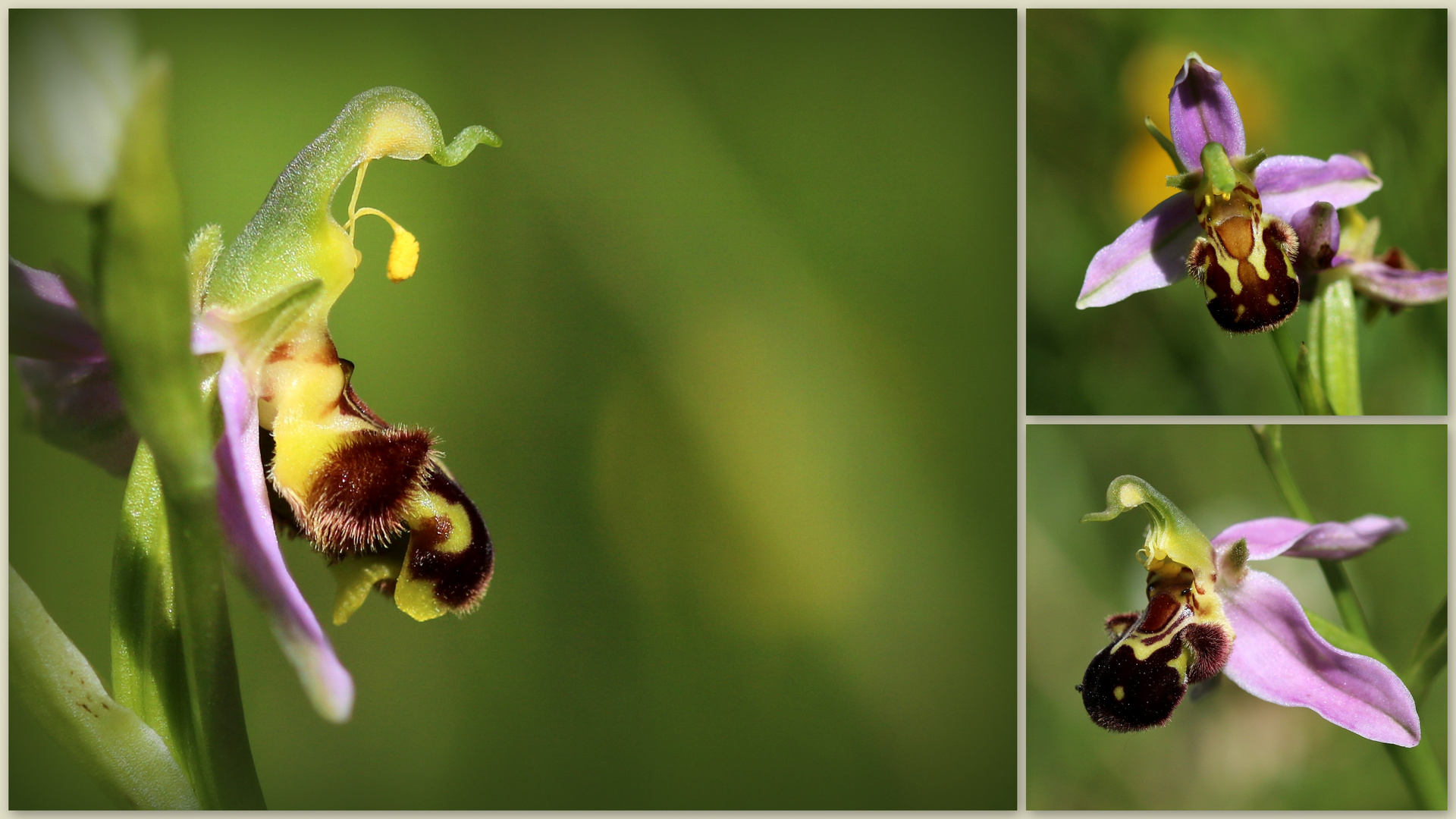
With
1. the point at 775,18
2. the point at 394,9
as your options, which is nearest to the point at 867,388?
the point at 775,18

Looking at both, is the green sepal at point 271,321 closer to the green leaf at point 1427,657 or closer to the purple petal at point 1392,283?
the purple petal at point 1392,283

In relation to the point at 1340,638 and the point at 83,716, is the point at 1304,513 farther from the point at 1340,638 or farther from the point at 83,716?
the point at 83,716

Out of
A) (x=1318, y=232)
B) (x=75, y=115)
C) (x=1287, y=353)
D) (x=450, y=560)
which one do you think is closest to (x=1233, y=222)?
(x=1318, y=232)

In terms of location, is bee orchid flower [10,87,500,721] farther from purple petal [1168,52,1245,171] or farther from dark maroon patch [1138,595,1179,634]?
purple petal [1168,52,1245,171]

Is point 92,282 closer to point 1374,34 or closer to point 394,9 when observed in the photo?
point 394,9

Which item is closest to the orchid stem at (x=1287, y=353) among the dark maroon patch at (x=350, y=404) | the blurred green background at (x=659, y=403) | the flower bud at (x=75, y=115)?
the blurred green background at (x=659, y=403)
